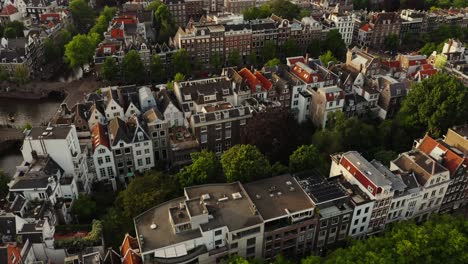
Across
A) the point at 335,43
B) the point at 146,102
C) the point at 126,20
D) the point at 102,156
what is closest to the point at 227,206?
the point at 102,156

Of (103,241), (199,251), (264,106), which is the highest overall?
(264,106)

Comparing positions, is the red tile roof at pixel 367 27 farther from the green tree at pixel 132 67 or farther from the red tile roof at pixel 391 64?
the green tree at pixel 132 67

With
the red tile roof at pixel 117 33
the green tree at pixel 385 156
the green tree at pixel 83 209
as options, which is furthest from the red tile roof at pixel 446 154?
the red tile roof at pixel 117 33

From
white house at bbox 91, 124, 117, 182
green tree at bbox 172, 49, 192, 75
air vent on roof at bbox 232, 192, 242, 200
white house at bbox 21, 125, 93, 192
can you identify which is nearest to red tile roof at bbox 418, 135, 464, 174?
air vent on roof at bbox 232, 192, 242, 200

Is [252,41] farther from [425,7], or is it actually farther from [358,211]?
[425,7]

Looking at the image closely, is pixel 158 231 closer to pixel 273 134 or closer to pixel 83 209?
pixel 83 209

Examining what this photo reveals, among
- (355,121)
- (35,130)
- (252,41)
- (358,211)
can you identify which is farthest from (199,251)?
(252,41)
